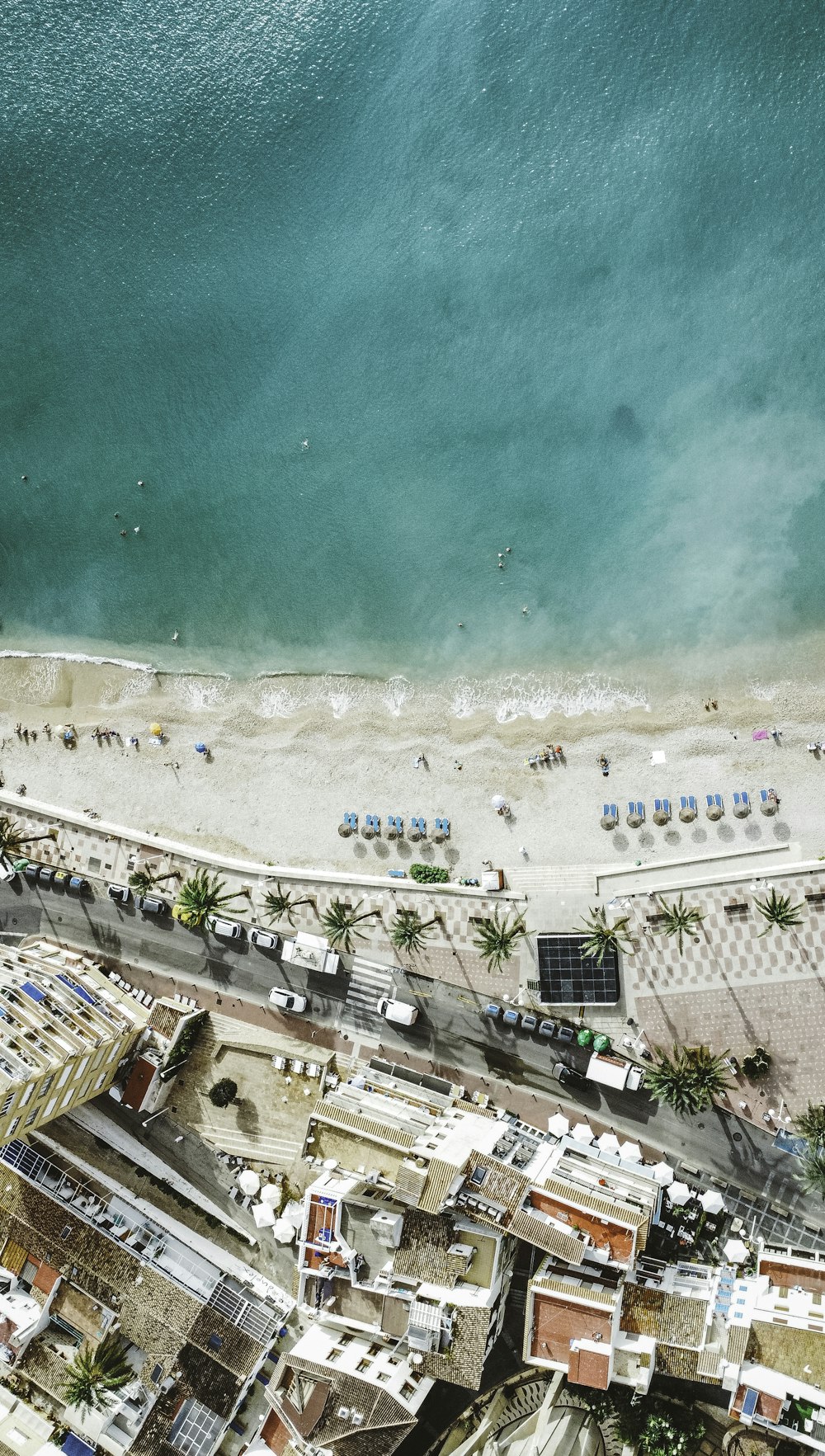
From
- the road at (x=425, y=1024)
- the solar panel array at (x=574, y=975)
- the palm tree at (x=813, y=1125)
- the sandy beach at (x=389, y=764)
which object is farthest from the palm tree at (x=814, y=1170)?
the sandy beach at (x=389, y=764)

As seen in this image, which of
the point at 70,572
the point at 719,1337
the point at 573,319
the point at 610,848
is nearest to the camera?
the point at 719,1337

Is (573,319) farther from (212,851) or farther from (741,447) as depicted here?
(212,851)

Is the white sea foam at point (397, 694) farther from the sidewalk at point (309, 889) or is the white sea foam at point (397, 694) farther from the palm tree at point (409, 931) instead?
the palm tree at point (409, 931)

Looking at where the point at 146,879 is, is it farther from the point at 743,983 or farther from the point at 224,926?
the point at 743,983

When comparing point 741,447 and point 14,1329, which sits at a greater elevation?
point 741,447

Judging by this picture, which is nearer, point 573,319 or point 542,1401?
point 542,1401

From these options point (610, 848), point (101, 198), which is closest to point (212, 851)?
point (610, 848)

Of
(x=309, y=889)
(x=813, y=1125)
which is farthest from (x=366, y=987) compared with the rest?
(x=813, y=1125)
